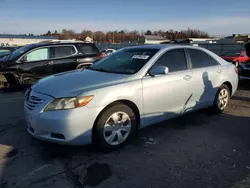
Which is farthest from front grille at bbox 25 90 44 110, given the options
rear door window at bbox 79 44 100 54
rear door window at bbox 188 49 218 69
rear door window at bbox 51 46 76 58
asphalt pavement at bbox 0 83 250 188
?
rear door window at bbox 79 44 100 54

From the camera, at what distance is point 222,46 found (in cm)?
2441

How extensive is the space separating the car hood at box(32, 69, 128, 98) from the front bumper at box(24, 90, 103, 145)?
10.7 inches

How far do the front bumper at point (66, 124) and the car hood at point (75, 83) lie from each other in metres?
0.27

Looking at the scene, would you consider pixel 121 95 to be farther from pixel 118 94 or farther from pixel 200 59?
pixel 200 59

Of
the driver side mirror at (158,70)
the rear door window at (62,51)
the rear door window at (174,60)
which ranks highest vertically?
the rear door window at (62,51)

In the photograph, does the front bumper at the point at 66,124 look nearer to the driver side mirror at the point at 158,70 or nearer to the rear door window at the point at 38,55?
the driver side mirror at the point at 158,70

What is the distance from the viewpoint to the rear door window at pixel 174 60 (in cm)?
463

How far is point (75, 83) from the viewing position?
394 cm

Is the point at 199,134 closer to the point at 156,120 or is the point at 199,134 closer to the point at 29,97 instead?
the point at 156,120

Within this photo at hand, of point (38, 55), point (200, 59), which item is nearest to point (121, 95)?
point (200, 59)

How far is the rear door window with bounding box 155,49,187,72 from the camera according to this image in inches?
182

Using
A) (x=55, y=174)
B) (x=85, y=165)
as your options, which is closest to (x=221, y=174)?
(x=85, y=165)

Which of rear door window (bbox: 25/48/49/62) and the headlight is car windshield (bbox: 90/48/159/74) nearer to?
the headlight

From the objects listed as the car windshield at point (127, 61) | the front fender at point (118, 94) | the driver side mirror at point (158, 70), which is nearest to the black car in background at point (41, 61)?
the car windshield at point (127, 61)
